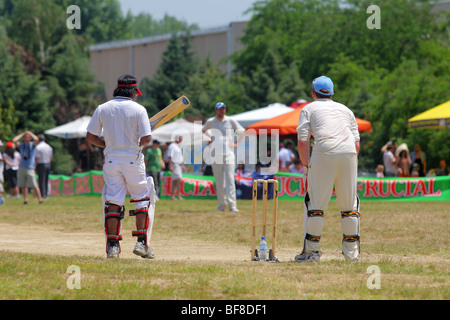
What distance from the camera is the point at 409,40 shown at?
49.4 metres

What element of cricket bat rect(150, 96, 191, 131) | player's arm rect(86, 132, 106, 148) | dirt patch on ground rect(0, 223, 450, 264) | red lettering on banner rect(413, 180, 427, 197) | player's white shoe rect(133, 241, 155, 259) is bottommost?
red lettering on banner rect(413, 180, 427, 197)

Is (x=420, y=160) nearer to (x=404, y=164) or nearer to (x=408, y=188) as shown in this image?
(x=404, y=164)

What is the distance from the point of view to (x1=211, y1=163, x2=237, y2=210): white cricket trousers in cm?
1791

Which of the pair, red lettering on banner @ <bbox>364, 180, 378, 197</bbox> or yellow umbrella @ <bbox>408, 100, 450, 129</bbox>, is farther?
red lettering on banner @ <bbox>364, 180, 378, 197</bbox>

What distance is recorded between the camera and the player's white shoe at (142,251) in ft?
30.6

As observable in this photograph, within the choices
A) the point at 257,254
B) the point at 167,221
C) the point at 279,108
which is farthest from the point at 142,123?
the point at 279,108

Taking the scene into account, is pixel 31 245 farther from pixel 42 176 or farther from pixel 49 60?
pixel 49 60

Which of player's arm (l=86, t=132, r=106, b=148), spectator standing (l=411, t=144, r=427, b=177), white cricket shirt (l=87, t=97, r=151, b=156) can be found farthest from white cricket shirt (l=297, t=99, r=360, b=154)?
spectator standing (l=411, t=144, r=427, b=177)

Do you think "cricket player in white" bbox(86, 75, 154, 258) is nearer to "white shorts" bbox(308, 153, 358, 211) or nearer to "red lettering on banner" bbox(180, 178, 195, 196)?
"white shorts" bbox(308, 153, 358, 211)

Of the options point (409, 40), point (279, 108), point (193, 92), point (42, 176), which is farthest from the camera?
point (193, 92)

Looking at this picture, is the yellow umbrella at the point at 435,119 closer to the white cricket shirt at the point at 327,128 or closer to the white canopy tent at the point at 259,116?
the white canopy tent at the point at 259,116

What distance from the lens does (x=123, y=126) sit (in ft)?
30.2

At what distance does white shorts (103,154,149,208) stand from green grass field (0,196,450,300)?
726 mm
